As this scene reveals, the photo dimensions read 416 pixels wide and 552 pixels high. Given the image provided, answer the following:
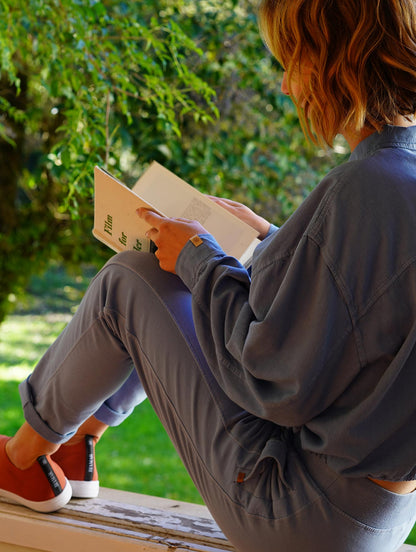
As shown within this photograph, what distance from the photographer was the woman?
84 cm

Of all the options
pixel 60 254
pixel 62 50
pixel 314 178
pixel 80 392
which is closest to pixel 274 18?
pixel 80 392

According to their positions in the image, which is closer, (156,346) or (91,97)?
(156,346)

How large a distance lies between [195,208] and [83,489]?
0.59 metres

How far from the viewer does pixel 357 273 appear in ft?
2.72

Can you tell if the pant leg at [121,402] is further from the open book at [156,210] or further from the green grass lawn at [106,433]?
the green grass lawn at [106,433]

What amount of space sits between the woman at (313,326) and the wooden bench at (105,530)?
215 mm

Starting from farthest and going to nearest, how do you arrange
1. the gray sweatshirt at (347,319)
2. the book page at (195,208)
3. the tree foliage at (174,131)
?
the tree foliage at (174,131) < the book page at (195,208) < the gray sweatshirt at (347,319)

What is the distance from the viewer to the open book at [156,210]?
1155 millimetres

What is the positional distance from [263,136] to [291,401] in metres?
2.14

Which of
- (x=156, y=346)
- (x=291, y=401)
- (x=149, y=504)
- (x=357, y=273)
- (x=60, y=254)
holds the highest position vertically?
(x=357, y=273)

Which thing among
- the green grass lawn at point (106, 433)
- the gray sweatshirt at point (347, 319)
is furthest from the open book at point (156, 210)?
the green grass lawn at point (106, 433)

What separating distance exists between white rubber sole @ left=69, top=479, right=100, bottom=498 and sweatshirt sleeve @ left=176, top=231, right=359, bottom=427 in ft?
1.71

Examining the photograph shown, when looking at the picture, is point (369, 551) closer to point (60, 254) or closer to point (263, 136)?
point (263, 136)

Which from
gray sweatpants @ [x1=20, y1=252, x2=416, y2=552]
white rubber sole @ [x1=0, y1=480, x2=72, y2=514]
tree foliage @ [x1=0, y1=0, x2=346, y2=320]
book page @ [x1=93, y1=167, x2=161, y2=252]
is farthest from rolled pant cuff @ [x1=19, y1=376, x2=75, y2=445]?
tree foliage @ [x1=0, y1=0, x2=346, y2=320]
